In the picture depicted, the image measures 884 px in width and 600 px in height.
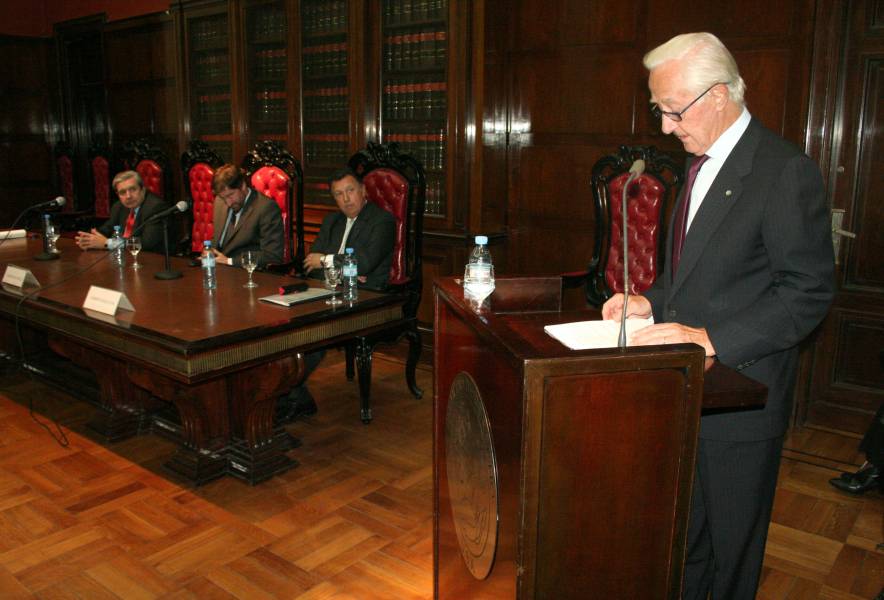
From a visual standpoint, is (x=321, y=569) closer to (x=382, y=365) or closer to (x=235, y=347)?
(x=235, y=347)

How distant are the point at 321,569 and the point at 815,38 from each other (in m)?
2.92

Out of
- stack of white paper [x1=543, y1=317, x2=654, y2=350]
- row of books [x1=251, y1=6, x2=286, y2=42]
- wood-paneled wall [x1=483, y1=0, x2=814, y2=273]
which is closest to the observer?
stack of white paper [x1=543, y1=317, x2=654, y2=350]

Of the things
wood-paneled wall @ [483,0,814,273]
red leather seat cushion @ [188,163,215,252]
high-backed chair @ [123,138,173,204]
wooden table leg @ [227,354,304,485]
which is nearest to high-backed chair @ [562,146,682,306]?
wood-paneled wall @ [483,0,814,273]

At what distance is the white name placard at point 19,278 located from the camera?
3.10 metres

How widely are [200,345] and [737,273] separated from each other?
1590 mm

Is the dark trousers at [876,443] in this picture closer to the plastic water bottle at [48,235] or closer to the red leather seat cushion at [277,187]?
the red leather seat cushion at [277,187]

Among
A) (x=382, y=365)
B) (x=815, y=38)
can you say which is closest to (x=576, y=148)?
(x=815, y=38)

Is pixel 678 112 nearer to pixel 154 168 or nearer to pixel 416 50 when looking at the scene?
pixel 416 50

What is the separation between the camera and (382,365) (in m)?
4.37

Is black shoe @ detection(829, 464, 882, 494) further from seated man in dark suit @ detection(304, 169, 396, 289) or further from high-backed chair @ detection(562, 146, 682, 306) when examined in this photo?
seated man in dark suit @ detection(304, 169, 396, 289)

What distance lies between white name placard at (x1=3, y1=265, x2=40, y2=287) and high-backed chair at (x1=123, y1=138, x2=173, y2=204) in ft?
7.08

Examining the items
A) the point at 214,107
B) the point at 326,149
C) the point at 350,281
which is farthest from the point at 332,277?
the point at 214,107

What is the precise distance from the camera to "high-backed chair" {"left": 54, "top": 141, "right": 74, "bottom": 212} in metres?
6.69

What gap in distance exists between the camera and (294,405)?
11.2 ft
